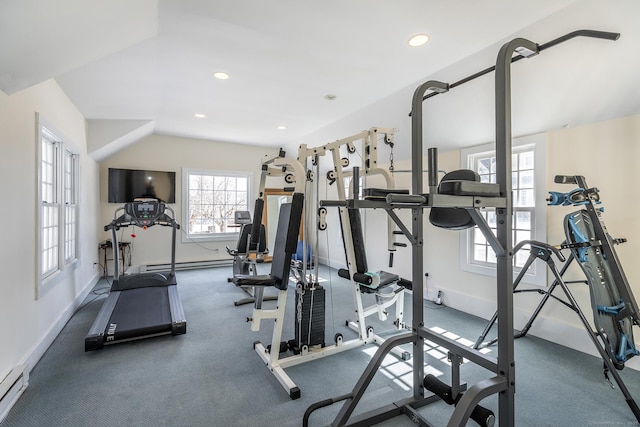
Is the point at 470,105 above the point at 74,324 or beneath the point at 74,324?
above

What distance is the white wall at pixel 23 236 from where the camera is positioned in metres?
2.12

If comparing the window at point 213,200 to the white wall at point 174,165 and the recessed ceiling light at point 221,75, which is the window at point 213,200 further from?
the recessed ceiling light at point 221,75

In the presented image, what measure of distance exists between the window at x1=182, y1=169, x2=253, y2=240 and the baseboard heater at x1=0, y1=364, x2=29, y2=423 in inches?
167

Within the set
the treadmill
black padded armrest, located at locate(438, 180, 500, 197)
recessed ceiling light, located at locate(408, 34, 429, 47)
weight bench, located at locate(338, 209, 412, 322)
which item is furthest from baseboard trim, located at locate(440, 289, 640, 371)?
the treadmill

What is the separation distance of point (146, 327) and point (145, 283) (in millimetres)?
1454

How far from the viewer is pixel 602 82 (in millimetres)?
2436

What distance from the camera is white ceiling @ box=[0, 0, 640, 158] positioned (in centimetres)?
202

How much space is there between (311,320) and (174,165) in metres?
5.06

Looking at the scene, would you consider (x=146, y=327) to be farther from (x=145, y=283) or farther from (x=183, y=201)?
(x=183, y=201)

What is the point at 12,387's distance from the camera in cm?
205

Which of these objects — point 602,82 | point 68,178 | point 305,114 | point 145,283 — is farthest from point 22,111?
point 602,82

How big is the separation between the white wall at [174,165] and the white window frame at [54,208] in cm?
182

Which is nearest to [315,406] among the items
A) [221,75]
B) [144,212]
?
[221,75]

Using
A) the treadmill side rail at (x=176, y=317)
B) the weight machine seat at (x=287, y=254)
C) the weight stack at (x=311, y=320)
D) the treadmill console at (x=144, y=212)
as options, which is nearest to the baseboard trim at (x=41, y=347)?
the treadmill side rail at (x=176, y=317)
